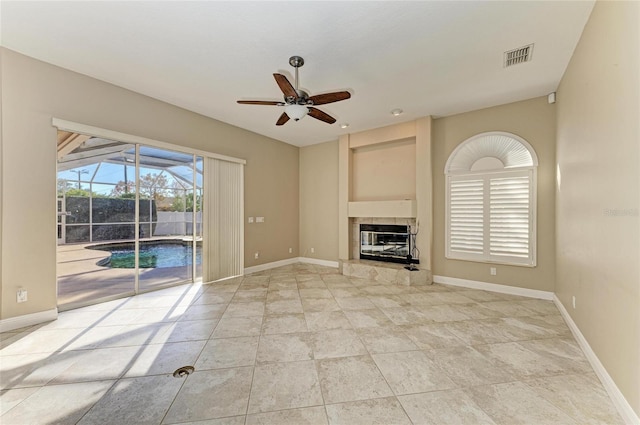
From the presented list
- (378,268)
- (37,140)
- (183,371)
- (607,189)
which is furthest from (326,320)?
(37,140)

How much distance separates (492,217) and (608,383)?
9.26ft

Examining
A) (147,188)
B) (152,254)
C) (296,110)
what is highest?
(296,110)

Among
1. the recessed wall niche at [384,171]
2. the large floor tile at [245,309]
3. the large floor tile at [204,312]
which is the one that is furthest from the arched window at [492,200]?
the large floor tile at [204,312]

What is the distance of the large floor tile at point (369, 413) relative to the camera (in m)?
1.67

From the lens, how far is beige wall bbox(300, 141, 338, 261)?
6.32 m

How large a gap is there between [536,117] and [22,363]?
22.7 ft

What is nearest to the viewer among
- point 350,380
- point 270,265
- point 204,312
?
point 350,380

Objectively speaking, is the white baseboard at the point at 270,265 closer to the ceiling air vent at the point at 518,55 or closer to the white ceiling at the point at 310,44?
the white ceiling at the point at 310,44

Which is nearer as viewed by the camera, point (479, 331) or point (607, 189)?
point (607, 189)

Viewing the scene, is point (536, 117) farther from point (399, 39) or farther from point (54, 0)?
point (54, 0)

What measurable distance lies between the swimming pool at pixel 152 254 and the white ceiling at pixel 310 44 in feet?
7.94

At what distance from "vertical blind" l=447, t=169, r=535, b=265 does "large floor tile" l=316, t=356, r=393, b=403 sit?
3.21 m

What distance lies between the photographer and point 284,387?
6.58 feet

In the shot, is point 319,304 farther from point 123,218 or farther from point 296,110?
point 123,218
